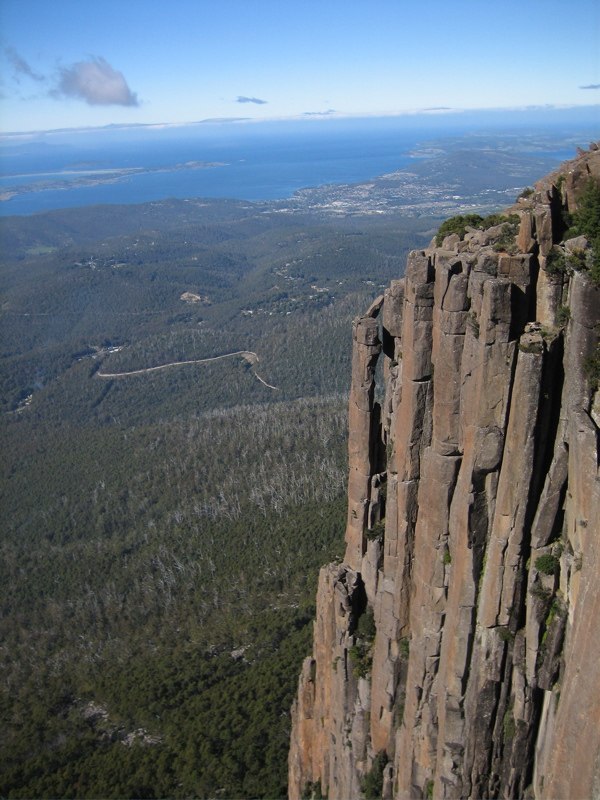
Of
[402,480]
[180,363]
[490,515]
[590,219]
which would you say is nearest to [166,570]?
[402,480]

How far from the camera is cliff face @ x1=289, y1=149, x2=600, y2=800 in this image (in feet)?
64.1

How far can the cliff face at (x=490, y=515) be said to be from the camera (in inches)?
770

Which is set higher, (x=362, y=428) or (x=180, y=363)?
(x=362, y=428)

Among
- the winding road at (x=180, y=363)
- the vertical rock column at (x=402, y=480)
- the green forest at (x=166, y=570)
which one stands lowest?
the green forest at (x=166, y=570)

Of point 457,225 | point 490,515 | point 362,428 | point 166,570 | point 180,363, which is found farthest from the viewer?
point 180,363

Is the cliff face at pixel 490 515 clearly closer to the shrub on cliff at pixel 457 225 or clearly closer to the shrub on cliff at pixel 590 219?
the shrub on cliff at pixel 590 219

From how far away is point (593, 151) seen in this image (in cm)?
2489

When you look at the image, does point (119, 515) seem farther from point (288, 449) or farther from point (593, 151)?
point (593, 151)

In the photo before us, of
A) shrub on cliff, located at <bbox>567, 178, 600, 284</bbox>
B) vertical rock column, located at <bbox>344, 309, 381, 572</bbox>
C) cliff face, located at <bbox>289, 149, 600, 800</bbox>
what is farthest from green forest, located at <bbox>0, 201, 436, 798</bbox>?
shrub on cliff, located at <bbox>567, 178, 600, 284</bbox>

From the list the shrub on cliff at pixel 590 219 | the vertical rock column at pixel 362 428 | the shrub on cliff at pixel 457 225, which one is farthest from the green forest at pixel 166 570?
the shrub on cliff at pixel 590 219

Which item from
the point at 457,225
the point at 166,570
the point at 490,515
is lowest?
the point at 166,570

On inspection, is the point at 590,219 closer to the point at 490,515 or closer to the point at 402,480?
the point at 490,515

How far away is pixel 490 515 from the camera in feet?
71.1

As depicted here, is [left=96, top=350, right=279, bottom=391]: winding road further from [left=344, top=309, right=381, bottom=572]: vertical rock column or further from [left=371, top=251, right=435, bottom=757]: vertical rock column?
[left=371, top=251, right=435, bottom=757]: vertical rock column
